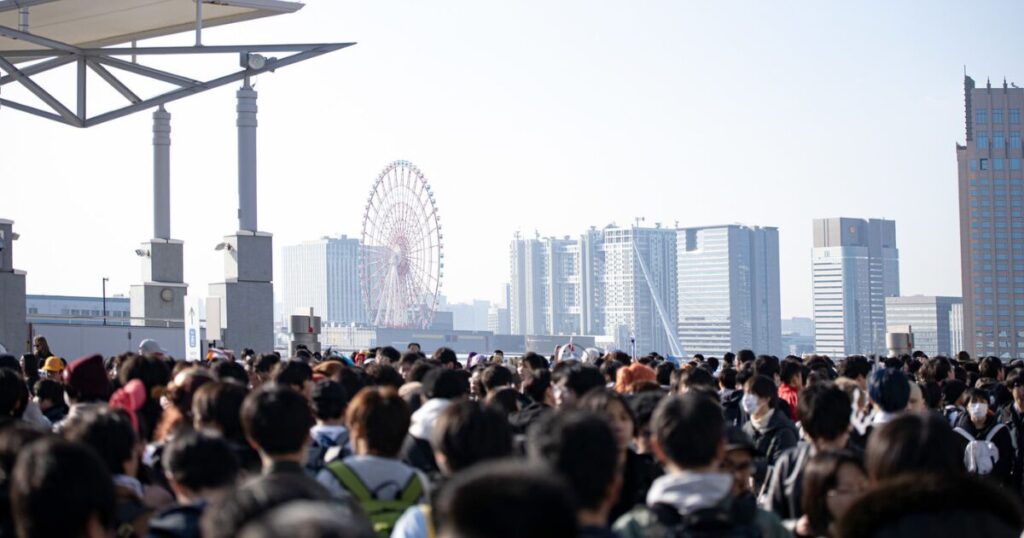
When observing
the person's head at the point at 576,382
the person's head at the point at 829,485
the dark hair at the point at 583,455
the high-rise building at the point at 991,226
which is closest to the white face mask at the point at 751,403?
the person's head at the point at 576,382

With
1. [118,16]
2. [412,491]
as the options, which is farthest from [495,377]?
[118,16]

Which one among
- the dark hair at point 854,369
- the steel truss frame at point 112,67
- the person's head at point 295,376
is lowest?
the dark hair at point 854,369

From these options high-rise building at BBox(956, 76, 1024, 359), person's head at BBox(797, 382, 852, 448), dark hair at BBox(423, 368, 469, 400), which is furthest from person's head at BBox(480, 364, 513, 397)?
high-rise building at BBox(956, 76, 1024, 359)

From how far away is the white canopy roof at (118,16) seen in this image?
71.5 ft

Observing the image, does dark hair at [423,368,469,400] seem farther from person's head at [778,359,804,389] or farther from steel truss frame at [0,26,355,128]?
steel truss frame at [0,26,355,128]

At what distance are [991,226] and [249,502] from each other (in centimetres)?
17193

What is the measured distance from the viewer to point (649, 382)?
27.3 ft

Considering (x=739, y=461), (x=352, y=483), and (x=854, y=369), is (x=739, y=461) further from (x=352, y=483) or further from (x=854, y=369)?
(x=854, y=369)

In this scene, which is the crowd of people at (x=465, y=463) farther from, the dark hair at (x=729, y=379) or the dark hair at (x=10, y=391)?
the dark hair at (x=729, y=379)

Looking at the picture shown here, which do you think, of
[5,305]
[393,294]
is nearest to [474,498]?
[5,305]

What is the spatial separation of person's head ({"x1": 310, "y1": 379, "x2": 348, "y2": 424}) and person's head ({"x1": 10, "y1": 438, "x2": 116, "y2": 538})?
292 cm

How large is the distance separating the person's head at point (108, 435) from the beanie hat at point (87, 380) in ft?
8.90

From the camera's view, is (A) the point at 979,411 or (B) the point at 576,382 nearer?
(B) the point at 576,382

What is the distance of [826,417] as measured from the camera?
20.7 ft
